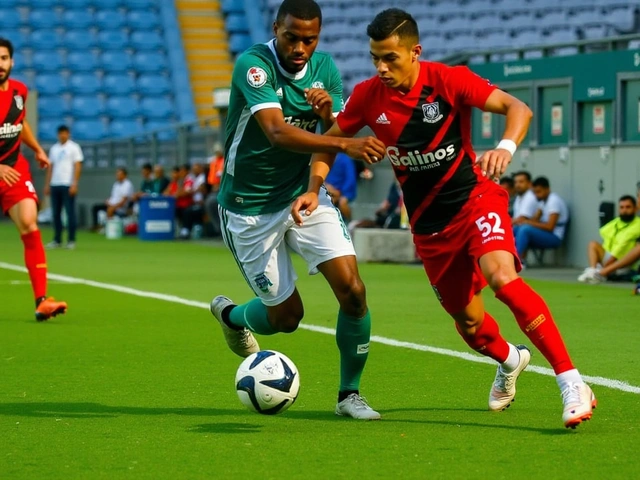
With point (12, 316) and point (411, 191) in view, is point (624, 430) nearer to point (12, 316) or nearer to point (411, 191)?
point (411, 191)

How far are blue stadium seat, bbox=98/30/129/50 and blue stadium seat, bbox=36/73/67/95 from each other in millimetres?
1552

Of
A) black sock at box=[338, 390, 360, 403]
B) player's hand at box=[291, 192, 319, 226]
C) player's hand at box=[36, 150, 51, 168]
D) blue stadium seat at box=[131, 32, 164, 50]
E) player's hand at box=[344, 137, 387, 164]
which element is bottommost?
black sock at box=[338, 390, 360, 403]

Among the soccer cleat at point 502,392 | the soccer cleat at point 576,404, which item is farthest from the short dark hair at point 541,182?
the soccer cleat at point 576,404

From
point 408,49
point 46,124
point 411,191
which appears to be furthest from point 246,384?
point 46,124

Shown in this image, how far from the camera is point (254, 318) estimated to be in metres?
7.50

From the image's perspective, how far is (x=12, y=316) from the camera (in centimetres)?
1205

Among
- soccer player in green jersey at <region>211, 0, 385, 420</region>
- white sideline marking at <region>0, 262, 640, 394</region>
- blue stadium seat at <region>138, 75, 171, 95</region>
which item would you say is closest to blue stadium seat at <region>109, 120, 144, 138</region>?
blue stadium seat at <region>138, 75, 171, 95</region>

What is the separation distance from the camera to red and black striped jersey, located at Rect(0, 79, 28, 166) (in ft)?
36.9

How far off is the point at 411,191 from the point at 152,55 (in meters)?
29.4

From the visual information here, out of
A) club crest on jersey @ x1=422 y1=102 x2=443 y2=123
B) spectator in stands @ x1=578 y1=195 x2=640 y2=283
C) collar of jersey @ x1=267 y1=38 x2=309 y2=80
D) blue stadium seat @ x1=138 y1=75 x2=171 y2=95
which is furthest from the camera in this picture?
blue stadium seat @ x1=138 y1=75 x2=171 y2=95

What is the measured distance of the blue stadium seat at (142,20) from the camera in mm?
35594

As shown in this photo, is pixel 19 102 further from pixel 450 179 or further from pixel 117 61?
pixel 117 61

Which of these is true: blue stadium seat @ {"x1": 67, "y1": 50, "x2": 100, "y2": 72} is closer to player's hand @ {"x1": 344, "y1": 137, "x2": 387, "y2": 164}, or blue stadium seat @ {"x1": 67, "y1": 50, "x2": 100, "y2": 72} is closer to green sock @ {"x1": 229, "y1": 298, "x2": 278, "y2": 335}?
green sock @ {"x1": 229, "y1": 298, "x2": 278, "y2": 335}

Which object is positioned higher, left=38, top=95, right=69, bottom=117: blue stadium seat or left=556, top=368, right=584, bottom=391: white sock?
left=38, top=95, right=69, bottom=117: blue stadium seat
